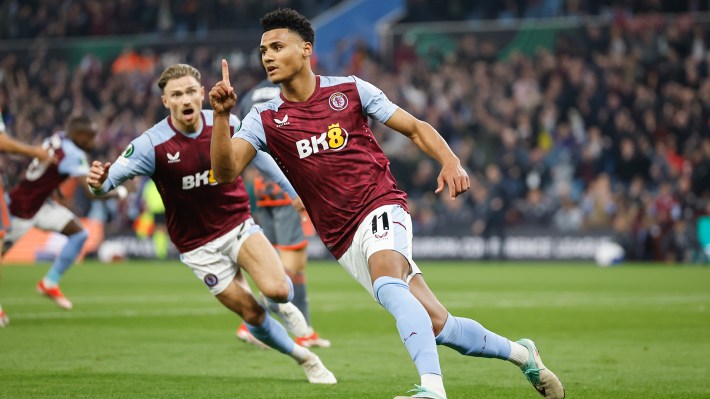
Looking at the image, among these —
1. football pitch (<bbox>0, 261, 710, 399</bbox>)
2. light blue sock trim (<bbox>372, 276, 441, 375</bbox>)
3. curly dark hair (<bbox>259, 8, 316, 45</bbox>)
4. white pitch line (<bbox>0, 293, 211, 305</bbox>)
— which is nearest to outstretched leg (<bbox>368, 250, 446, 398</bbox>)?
light blue sock trim (<bbox>372, 276, 441, 375</bbox>)

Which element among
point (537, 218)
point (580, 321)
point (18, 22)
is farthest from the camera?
point (18, 22)

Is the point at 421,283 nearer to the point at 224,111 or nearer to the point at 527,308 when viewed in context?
the point at 224,111

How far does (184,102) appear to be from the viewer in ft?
26.3

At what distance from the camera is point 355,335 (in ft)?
35.1

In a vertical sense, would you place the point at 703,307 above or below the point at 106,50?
below

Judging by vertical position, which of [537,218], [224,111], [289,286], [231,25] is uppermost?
[231,25]

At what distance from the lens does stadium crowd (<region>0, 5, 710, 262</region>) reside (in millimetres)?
23844

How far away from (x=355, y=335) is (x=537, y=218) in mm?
14374

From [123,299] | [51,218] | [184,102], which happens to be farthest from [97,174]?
[123,299]

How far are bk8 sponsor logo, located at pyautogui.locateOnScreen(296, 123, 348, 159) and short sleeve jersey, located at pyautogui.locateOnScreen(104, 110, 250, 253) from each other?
200 centimetres

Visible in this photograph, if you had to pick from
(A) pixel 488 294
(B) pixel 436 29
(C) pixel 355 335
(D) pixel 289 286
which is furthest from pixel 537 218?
(D) pixel 289 286

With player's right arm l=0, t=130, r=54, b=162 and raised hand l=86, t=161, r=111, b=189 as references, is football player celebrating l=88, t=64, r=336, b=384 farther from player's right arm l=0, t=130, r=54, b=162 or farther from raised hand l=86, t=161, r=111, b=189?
player's right arm l=0, t=130, r=54, b=162

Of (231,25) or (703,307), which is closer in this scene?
(703,307)

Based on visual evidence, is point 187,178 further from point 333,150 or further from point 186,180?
point 333,150
